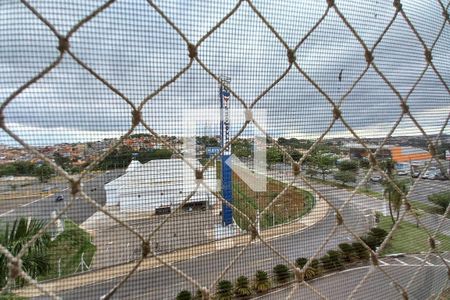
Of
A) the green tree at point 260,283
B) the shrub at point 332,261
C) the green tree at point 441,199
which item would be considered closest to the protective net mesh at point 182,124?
the green tree at point 441,199

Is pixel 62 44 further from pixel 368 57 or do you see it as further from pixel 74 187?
pixel 368 57

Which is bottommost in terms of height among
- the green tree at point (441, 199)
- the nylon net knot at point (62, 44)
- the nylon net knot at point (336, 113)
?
the green tree at point (441, 199)

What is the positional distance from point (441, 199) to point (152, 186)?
100cm

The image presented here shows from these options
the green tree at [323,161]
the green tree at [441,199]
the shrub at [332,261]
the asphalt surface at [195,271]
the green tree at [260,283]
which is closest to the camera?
the asphalt surface at [195,271]

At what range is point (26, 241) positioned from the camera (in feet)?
2.22

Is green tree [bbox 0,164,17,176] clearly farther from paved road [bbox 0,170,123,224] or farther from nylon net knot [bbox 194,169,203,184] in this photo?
nylon net knot [bbox 194,169,203,184]

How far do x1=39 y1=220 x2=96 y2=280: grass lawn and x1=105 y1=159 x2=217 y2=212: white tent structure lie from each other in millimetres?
137

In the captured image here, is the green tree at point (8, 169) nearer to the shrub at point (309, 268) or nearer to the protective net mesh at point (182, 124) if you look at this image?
the protective net mesh at point (182, 124)

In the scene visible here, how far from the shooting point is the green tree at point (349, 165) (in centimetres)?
80

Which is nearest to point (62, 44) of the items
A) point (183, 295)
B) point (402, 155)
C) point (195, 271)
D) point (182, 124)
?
point (182, 124)

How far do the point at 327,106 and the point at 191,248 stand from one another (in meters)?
0.46

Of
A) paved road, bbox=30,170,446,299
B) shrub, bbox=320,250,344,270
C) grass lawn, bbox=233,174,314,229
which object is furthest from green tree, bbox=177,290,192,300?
shrub, bbox=320,250,344,270

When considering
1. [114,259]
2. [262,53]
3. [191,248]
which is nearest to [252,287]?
[191,248]

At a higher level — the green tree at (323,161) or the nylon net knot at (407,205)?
the green tree at (323,161)
